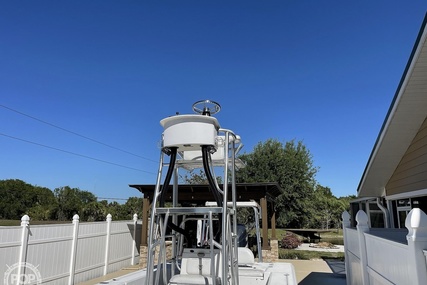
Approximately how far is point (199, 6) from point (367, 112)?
8922mm

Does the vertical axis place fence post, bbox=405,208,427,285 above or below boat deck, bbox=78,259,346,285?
above

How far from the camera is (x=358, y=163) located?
23.2m

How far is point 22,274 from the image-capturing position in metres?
5.95

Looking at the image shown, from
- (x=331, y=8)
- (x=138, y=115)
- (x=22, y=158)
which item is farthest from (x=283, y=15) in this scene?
(x=22, y=158)

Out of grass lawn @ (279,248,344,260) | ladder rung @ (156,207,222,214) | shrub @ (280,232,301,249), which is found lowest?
grass lawn @ (279,248,344,260)

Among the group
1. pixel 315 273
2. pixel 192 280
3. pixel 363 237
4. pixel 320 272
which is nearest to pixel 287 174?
pixel 320 272

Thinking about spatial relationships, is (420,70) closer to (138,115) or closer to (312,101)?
(312,101)

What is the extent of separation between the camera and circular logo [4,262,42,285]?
18.7ft

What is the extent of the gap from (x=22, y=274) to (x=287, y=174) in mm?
18676

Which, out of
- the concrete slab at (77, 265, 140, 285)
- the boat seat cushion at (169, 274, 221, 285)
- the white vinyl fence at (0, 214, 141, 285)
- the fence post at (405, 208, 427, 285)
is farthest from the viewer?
the concrete slab at (77, 265, 140, 285)

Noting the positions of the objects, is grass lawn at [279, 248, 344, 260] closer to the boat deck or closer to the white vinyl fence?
the boat deck

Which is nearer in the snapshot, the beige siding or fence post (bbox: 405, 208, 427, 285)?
fence post (bbox: 405, 208, 427, 285)

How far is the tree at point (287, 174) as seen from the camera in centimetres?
2172

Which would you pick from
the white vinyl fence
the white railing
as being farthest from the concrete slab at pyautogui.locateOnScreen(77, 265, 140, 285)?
the white railing
